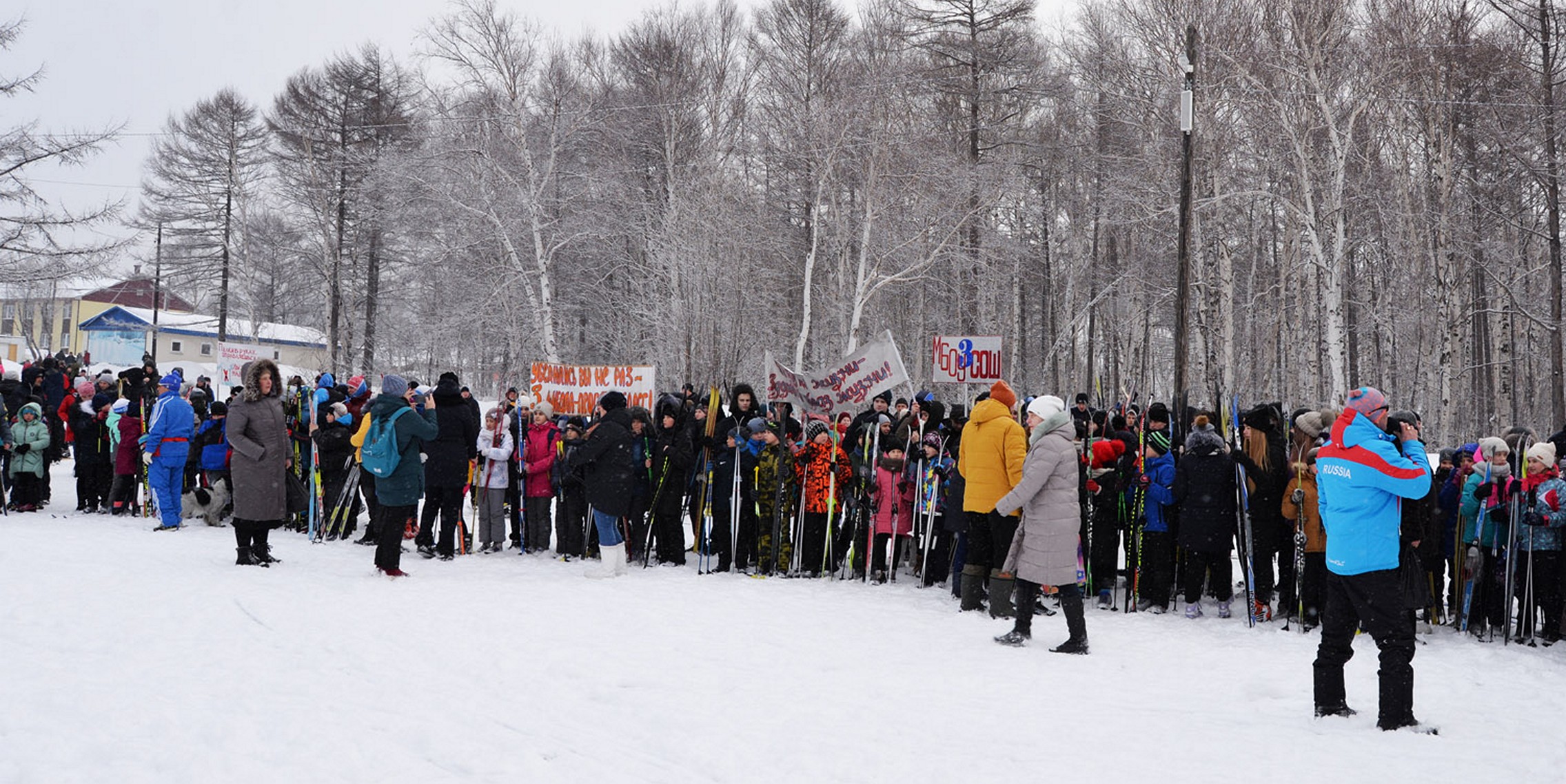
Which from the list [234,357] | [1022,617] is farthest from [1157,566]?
[234,357]

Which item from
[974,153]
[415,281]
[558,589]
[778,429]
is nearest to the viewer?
[558,589]

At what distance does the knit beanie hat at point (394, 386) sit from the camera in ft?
28.4

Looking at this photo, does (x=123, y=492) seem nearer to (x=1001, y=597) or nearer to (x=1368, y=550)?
(x=1001, y=597)

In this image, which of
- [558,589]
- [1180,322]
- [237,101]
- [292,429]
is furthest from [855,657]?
[237,101]

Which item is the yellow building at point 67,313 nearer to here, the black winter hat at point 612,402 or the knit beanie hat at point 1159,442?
the black winter hat at point 612,402

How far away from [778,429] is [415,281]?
27819 millimetres

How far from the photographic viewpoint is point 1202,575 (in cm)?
825

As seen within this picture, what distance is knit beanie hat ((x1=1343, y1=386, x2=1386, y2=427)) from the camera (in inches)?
203

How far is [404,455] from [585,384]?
5287mm

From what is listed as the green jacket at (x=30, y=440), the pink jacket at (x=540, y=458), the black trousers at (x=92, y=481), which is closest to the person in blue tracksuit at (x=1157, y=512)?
the pink jacket at (x=540, y=458)

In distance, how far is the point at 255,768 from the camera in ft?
13.6

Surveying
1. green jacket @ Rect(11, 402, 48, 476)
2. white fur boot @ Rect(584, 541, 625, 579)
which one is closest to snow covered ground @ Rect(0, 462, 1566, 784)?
white fur boot @ Rect(584, 541, 625, 579)

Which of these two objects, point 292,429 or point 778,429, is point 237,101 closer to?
point 292,429

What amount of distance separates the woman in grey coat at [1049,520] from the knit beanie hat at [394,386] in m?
4.99
